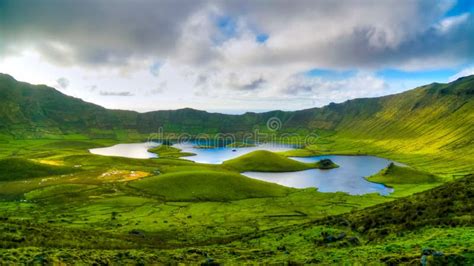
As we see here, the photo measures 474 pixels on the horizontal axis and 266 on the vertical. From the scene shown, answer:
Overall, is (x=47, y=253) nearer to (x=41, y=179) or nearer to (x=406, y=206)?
(x=406, y=206)

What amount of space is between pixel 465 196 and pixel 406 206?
7.23m

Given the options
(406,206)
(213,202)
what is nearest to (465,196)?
(406,206)

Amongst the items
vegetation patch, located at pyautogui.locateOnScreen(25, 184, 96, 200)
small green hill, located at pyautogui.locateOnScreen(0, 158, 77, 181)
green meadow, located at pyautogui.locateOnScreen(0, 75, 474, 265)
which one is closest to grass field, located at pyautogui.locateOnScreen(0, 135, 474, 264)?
green meadow, located at pyautogui.locateOnScreen(0, 75, 474, 265)

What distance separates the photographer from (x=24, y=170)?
153000mm

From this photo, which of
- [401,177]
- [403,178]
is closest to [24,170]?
[401,177]

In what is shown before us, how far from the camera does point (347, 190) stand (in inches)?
5974

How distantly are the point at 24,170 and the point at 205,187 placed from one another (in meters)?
88.4

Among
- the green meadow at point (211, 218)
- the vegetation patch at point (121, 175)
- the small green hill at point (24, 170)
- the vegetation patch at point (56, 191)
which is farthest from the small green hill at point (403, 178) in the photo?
the small green hill at point (24, 170)

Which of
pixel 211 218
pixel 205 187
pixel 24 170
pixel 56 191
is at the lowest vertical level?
pixel 211 218

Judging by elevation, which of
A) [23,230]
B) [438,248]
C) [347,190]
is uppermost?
[438,248]

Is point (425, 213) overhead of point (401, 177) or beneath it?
overhead

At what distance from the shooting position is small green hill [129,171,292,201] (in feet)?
413

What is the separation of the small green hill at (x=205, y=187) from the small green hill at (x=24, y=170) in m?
51.2

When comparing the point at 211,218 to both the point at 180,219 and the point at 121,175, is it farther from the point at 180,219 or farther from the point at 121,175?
the point at 121,175
